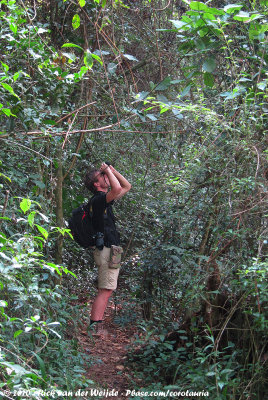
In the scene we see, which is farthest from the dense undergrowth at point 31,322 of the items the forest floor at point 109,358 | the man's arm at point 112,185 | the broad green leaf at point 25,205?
the man's arm at point 112,185

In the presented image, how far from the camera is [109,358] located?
186 inches

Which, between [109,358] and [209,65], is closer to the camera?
[209,65]

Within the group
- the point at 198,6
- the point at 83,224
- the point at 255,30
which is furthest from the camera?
the point at 83,224

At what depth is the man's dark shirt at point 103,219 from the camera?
15.9 feet

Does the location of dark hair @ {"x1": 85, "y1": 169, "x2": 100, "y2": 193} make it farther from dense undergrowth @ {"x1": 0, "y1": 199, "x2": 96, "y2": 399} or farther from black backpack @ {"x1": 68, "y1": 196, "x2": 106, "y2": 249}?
dense undergrowth @ {"x1": 0, "y1": 199, "x2": 96, "y2": 399}

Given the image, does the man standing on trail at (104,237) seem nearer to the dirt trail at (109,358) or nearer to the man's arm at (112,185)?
the man's arm at (112,185)

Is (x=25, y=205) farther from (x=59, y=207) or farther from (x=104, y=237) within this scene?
(x=104, y=237)

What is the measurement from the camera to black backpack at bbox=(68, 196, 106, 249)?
16.0 ft

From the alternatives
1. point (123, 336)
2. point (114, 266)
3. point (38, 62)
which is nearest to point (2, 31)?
point (38, 62)

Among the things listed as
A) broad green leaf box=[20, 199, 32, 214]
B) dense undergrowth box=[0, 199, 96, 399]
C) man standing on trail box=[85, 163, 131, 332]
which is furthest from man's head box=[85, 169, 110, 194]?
broad green leaf box=[20, 199, 32, 214]

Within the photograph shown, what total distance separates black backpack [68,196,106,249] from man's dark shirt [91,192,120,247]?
0.05 meters

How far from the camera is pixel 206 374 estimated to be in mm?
3328

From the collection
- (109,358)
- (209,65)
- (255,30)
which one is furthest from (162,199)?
(255,30)

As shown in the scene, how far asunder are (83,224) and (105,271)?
0.58 metres
